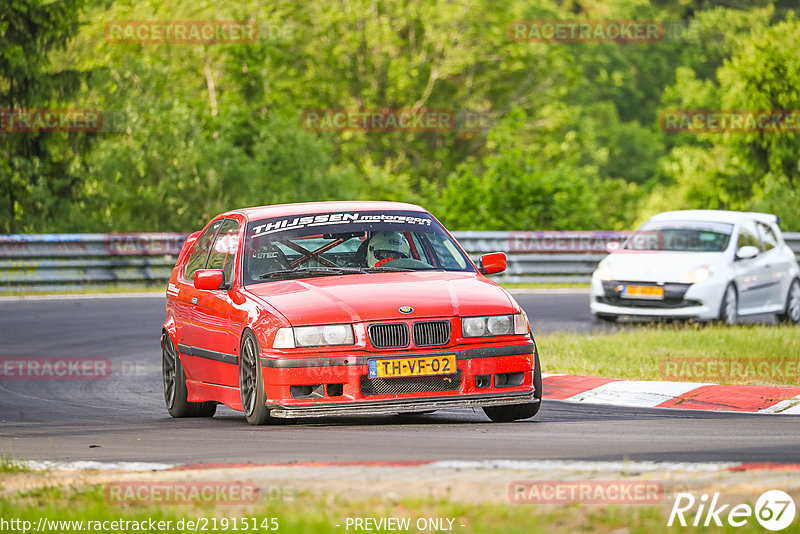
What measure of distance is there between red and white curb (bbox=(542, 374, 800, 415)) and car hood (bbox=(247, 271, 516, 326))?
2.08 m

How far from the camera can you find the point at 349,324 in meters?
8.71

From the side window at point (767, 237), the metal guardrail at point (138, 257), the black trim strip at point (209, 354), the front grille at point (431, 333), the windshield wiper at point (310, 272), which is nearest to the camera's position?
the front grille at point (431, 333)

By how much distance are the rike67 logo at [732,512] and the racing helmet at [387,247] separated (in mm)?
4799

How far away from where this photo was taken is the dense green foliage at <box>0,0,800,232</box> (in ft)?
108

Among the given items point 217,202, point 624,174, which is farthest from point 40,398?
point 624,174

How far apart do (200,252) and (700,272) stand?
339 inches

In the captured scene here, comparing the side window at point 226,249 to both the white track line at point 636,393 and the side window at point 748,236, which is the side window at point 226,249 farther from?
the side window at point 748,236

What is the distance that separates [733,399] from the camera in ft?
34.9

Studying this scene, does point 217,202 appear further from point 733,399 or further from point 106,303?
point 733,399

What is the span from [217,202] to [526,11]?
93.0 feet

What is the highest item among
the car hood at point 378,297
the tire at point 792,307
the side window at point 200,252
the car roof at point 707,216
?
the car hood at point 378,297

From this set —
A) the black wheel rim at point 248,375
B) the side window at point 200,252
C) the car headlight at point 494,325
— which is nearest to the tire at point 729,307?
the side window at point 200,252

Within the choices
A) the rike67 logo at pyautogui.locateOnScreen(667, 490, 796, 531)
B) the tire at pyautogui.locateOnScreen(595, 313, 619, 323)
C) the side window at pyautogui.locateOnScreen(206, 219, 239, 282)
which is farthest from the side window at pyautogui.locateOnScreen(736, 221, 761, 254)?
the rike67 logo at pyautogui.locateOnScreen(667, 490, 796, 531)

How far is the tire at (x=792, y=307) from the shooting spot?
63.5 ft
